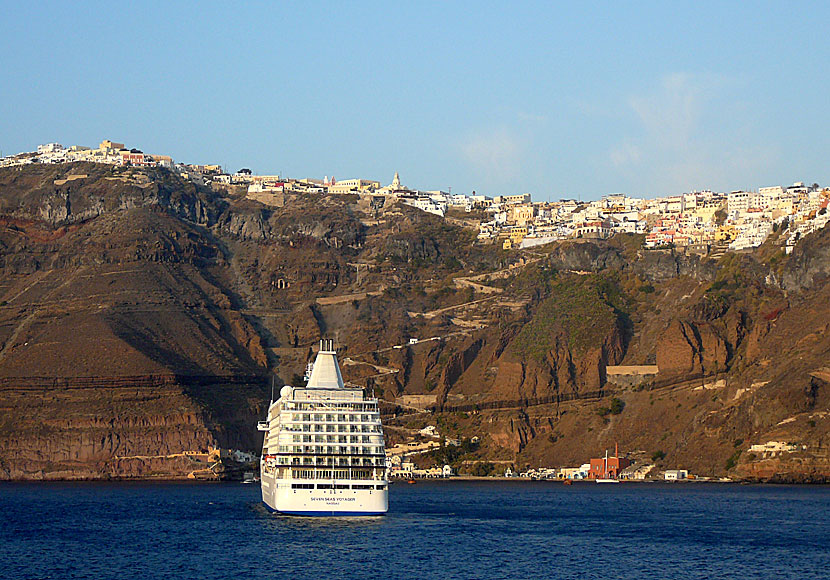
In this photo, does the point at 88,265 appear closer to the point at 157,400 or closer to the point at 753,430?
the point at 157,400

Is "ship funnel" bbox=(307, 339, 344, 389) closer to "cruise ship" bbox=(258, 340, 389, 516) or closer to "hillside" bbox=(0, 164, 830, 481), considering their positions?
"cruise ship" bbox=(258, 340, 389, 516)

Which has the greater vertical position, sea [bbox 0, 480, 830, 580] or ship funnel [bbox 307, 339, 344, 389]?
ship funnel [bbox 307, 339, 344, 389]

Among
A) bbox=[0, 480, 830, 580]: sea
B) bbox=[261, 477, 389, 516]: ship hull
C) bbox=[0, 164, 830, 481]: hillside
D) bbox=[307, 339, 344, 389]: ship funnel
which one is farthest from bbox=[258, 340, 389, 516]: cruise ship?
bbox=[0, 164, 830, 481]: hillside

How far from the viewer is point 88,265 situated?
197875 millimetres

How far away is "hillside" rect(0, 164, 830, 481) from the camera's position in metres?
150

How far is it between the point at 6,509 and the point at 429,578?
169 feet

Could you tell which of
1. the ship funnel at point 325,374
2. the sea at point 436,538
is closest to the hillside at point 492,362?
the sea at point 436,538

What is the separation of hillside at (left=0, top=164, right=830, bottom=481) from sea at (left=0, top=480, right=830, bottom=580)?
24.3 metres

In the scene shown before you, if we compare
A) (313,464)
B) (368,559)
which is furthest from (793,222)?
(368,559)

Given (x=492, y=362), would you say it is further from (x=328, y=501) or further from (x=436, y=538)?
(x=436, y=538)

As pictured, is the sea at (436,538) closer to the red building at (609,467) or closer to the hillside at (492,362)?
the hillside at (492,362)

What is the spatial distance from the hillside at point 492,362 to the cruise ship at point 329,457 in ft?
190

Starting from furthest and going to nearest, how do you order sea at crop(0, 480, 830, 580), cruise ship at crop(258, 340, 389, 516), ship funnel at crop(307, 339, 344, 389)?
ship funnel at crop(307, 339, 344, 389) → cruise ship at crop(258, 340, 389, 516) → sea at crop(0, 480, 830, 580)

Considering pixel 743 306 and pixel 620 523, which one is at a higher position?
pixel 743 306
